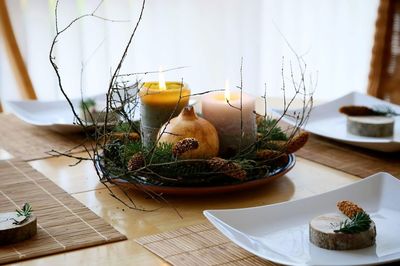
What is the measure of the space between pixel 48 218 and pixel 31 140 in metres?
0.52

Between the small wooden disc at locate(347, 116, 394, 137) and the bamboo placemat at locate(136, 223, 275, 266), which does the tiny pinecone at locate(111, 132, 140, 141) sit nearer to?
the bamboo placemat at locate(136, 223, 275, 266)

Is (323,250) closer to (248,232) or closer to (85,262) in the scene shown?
(248,232)

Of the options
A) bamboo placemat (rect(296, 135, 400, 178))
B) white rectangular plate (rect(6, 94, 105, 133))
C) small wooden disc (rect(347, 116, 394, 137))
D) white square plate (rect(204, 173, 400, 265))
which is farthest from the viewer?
white rectangular plate (rect(6, 94, 105, 133))

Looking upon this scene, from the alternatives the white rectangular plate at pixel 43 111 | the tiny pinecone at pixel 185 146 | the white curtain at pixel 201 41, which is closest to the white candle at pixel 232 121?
the tiny pinecone at pixel 185 146

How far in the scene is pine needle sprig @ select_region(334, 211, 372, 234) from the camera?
911 millimetres

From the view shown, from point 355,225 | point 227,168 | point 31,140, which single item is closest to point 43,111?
point 31,140

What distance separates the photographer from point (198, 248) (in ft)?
3.16

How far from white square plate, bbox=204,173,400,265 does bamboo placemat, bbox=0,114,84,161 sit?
0.57m

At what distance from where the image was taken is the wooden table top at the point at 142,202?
95cm

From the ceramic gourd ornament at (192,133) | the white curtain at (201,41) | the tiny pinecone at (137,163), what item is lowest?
the white curtain at (201,41)

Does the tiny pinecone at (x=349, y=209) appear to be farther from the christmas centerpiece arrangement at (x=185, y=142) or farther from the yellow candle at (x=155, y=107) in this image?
the yellow candle at (x=155, y=107)

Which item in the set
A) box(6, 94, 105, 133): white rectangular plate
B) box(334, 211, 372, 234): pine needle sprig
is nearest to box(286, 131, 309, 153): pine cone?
box(334, 211, 372, 234): pine needle sprig

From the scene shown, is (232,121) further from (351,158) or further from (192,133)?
(351,158)

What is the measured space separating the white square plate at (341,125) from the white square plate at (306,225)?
0.25 metres
